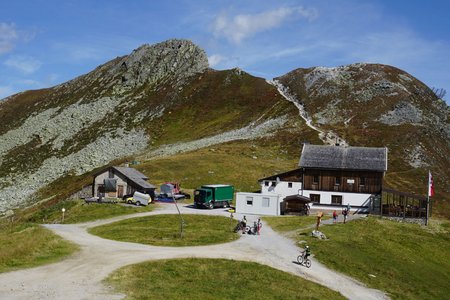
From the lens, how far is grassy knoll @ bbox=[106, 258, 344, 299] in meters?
29.4

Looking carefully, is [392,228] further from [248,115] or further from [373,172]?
[248,115]

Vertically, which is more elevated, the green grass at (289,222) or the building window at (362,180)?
the building window at (362,180)

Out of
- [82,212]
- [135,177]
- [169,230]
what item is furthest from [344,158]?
[82,212]

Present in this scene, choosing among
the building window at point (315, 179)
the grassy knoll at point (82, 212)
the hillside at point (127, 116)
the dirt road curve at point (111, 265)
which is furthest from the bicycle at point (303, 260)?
the hillside at point (127, 116)

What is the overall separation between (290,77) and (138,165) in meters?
86.0

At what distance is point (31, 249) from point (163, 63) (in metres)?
152

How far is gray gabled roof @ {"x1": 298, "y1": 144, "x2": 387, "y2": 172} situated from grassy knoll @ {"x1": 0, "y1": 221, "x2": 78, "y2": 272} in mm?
38528

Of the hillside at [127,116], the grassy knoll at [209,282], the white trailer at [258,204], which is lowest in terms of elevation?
the grassy knoll at [209,282]

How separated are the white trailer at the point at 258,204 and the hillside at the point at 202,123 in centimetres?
2056

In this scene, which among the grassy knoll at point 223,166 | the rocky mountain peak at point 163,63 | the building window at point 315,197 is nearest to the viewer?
the building window at point 315,197

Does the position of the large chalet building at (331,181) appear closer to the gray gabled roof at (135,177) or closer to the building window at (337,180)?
the building window at (337,180)

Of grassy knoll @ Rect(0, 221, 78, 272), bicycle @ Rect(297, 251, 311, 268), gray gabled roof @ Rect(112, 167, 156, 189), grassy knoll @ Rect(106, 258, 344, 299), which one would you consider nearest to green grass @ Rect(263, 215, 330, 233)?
bicycle @ Rect(297, 251, 311, 268)

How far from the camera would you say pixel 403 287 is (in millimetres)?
37125

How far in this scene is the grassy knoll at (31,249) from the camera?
34.5 metres
